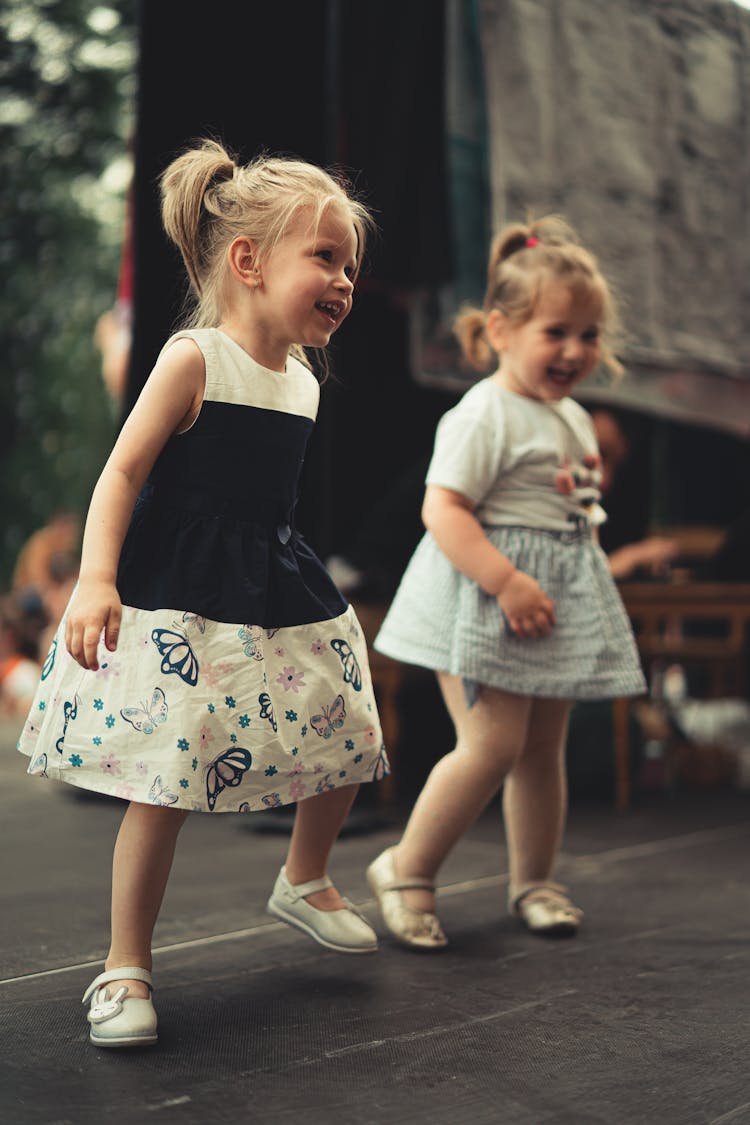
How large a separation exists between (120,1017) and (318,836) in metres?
0.40

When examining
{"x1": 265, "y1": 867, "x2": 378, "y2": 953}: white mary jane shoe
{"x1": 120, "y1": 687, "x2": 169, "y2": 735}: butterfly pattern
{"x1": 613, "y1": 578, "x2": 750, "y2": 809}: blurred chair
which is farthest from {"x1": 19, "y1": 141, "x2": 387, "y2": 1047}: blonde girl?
{"x1": 613, "y1": 578, "x2": 750, "y2": 809}: blurred chair

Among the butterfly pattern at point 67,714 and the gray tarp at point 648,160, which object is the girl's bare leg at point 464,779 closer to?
the butterfly pattern at point 67,714

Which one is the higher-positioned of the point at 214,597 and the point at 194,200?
the point at 194,200

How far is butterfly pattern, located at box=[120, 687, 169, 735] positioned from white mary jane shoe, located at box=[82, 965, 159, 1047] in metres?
0.29

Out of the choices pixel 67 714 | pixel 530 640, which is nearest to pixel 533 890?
pixel 530 640

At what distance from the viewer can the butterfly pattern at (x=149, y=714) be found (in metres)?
1.50

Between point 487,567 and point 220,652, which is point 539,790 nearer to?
point 487,567

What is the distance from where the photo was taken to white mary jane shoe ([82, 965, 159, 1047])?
4.77ft

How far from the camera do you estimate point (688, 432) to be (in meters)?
5.02

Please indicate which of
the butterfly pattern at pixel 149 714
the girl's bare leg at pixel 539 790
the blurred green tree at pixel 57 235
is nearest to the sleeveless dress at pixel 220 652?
the butterfly pattern at pixel 149 714

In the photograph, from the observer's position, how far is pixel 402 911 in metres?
1.96

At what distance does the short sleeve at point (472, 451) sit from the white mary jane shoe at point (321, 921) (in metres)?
0.63

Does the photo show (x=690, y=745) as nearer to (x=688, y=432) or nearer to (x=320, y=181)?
(x=688, y=432)

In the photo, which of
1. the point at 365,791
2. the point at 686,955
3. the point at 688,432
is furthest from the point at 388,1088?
the point at 688,432
